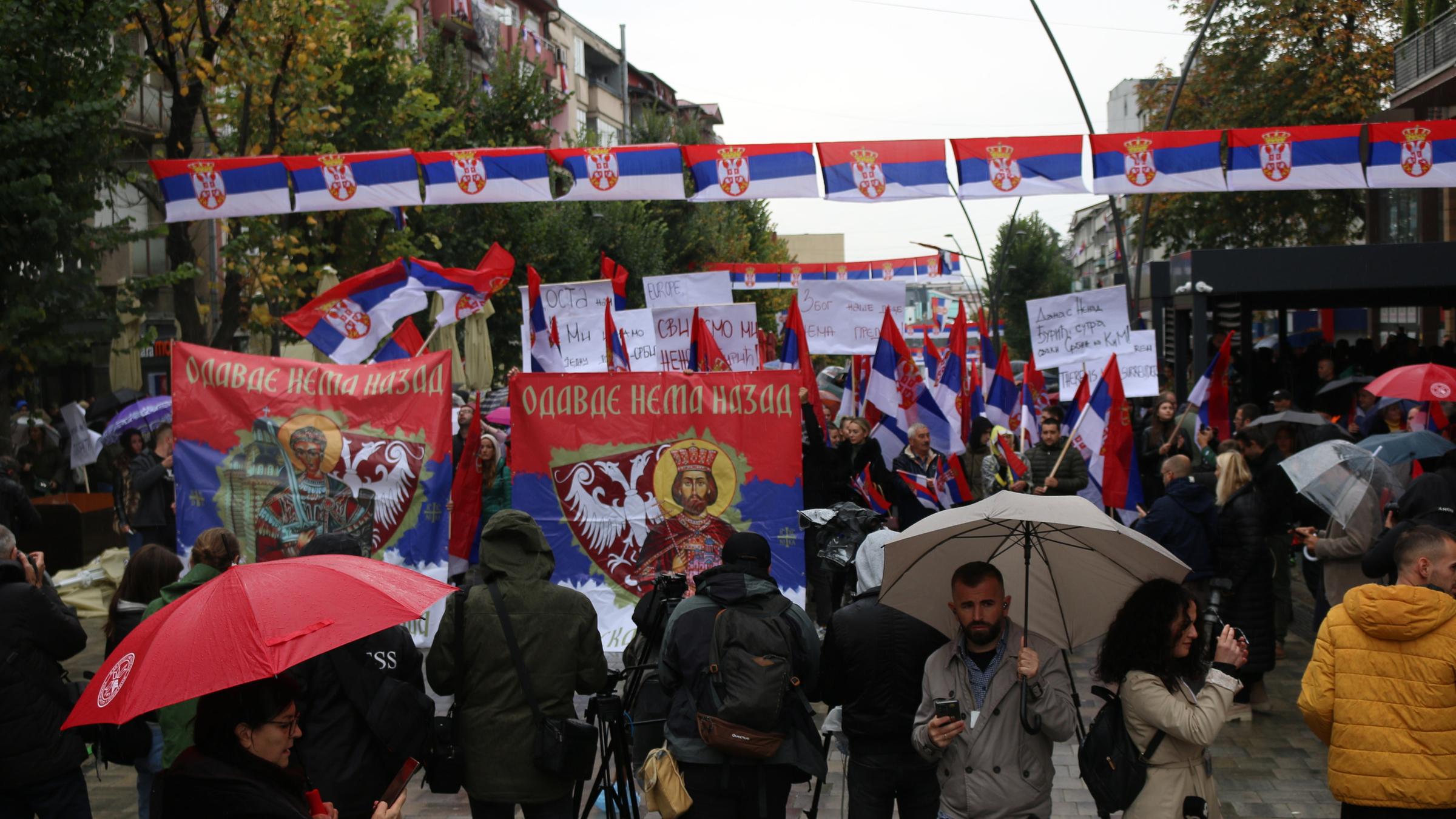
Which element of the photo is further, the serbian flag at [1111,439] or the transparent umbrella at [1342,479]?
the serbian flag at [1111,439]

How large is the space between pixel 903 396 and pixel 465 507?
14.2 ft

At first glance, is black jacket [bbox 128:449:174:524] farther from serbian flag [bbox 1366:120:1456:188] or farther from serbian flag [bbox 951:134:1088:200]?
serbian flag [bbox 1366:120:1456:188]

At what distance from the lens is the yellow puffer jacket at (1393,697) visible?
4.34 meters

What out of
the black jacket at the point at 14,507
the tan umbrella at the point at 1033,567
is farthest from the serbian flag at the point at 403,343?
the tan umbrella at the point at 1033,567

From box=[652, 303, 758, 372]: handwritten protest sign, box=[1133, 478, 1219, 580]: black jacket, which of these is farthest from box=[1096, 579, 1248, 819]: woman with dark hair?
box=[652, 303, 758, 372]: handwritten protest sign

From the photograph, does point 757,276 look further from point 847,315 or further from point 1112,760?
point 1112,760

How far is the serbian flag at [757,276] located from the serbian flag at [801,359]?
19.4 meters

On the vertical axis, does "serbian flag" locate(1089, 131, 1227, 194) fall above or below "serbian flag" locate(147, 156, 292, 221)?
below

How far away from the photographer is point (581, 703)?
8984mm

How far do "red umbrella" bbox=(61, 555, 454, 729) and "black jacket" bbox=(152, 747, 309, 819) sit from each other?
183mm

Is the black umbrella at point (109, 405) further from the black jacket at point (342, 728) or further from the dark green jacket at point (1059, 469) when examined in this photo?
the black jacket at point (342, 728)

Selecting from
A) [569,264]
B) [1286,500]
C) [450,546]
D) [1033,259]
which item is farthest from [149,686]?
[1033,259]

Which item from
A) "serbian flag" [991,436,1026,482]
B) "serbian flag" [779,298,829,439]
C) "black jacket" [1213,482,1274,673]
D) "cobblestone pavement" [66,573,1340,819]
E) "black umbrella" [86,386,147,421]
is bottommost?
"cobblestone pavement" [66,573,1340,819]

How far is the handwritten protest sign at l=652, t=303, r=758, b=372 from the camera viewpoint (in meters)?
15.4
